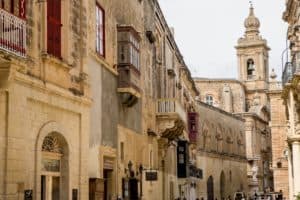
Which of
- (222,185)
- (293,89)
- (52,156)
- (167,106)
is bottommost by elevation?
(222,185)

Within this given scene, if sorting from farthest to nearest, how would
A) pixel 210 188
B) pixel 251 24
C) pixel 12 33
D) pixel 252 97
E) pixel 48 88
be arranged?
pixel 251 24 < pixel 252 97 < pixel 210 188 < pixel 48 88 < pixel 12 33

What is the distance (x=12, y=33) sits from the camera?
11.9m

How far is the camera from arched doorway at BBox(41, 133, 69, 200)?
14.2 m

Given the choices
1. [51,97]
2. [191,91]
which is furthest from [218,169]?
[51,97]

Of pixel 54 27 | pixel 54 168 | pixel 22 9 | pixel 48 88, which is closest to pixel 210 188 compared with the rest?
pixel 54 168

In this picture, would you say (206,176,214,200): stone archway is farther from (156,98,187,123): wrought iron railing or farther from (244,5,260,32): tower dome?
(244,5,260,32): tower dome

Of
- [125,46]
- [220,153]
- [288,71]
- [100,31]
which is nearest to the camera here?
[100,31]

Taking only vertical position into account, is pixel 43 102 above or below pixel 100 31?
below

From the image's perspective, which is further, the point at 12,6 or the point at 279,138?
the point at 279,138

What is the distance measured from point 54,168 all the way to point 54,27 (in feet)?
10.00

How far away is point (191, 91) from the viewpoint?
153 ft

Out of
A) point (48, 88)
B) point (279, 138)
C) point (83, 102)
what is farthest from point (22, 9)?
point (279, 138)

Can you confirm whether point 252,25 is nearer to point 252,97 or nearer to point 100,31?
point 252,97

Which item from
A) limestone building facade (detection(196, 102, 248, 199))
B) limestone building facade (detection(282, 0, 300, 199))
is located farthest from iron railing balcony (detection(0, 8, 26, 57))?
limestone building facade (detection(196, 102, 248, 199))
